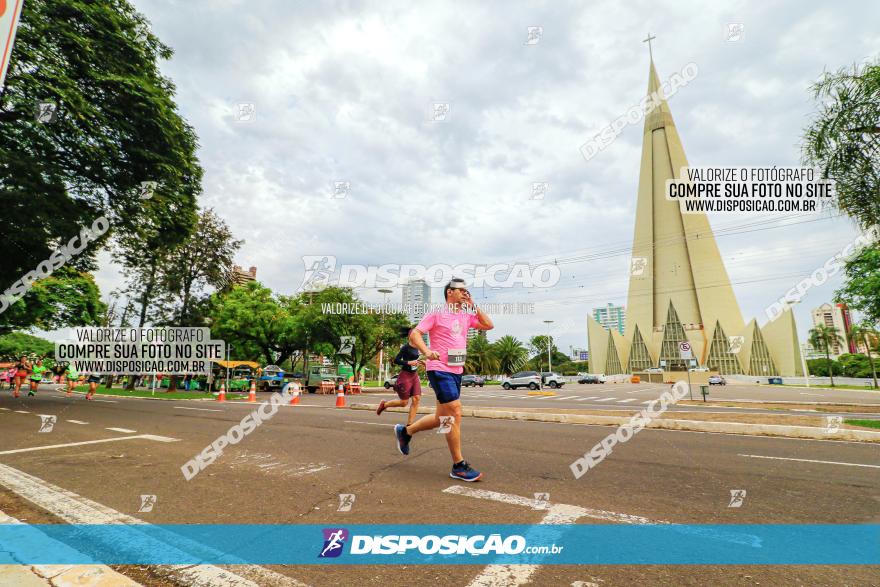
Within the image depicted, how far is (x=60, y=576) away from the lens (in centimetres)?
223

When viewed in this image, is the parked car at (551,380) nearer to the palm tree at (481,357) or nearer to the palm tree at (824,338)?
the palm tree at (481,357)

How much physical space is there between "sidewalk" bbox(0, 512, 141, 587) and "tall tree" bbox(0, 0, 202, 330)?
13754mm

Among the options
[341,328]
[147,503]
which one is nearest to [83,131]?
[147,503]

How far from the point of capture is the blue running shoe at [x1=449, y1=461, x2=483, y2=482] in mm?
4259

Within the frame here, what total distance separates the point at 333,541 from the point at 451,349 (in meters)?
2.10

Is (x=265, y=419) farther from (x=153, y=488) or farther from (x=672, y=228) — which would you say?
(x=672, y=228)

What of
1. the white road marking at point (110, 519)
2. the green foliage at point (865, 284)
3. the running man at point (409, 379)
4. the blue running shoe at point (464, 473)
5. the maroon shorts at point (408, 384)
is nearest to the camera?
the white road marking at point (110, 519)

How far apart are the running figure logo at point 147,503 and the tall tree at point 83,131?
12.8 meters

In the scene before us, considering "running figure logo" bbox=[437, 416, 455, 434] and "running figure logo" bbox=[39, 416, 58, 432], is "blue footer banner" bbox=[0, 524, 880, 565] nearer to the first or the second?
"running figure logo" bbox=[437, 416, 455, 434]

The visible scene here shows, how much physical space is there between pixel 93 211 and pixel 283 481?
15.6 meters

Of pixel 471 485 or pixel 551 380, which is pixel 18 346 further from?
pixel 471 485

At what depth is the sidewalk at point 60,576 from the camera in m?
2.15

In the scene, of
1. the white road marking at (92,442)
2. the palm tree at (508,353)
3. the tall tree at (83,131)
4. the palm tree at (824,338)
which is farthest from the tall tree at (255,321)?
the palm tree at (824,338)

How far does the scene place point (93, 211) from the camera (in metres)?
14.5
